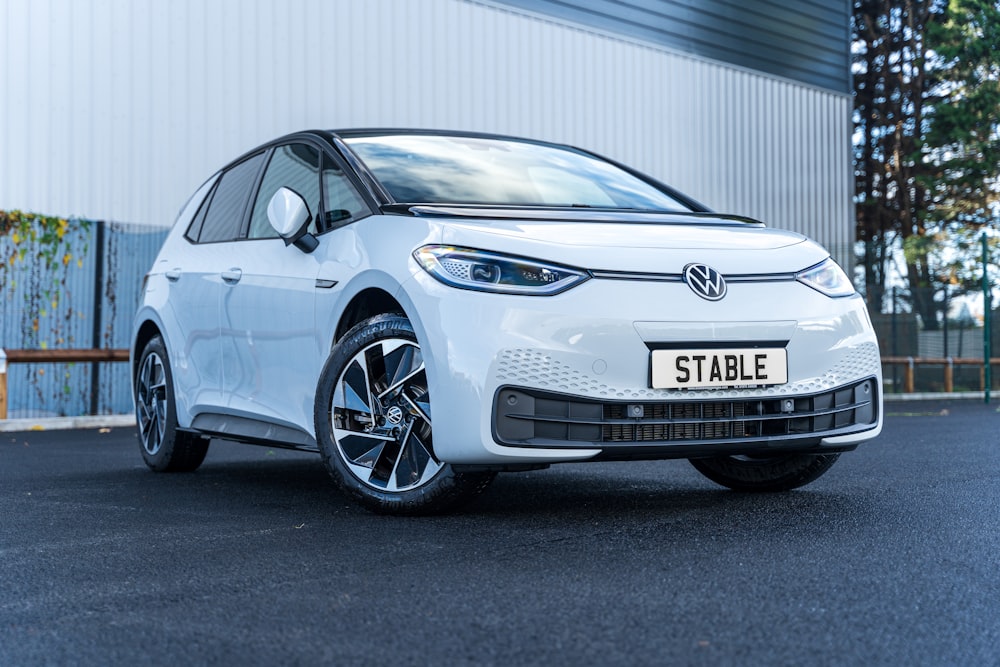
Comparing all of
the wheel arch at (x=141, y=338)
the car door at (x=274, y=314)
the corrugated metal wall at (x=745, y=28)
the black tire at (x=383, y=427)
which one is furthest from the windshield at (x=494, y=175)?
the corrugated metal wall at (x=745, y=28)

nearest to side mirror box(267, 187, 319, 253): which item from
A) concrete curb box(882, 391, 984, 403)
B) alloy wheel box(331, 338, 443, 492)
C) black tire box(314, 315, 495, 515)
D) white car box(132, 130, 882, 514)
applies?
white car box(132, 130, 882, 514)

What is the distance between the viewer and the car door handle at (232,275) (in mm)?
5352

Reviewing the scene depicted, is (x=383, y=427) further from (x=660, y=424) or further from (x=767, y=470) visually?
(x=767, y=470)

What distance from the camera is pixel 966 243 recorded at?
16812mm

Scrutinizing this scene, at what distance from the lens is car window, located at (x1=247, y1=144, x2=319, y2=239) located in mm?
5234

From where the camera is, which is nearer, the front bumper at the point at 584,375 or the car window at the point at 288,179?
the front bumper at the point at 584,375

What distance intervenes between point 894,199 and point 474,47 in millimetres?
19344

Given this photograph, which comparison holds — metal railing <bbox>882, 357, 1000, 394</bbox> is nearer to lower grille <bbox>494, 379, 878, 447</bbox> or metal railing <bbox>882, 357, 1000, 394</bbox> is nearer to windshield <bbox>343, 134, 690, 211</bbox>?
windshield <bbox>343, 134, 690, 211</bbox>

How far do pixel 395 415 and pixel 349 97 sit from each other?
11.8m

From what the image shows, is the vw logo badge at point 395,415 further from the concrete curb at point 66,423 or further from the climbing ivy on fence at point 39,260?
the climbing ivy on fence at point 39,260

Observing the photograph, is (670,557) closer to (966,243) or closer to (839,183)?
(966,243)

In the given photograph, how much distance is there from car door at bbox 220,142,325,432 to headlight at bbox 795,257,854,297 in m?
1.76

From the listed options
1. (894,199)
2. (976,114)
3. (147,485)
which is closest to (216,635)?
(147,485)

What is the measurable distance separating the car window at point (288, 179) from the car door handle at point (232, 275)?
7.4 inches
